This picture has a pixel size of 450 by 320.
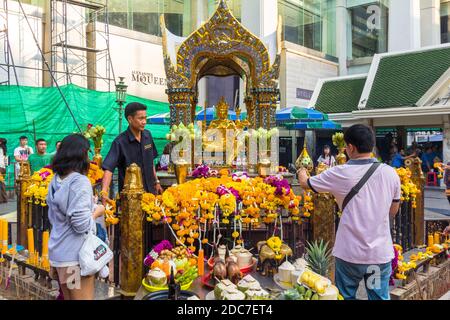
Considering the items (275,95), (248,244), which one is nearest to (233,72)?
(275,95)

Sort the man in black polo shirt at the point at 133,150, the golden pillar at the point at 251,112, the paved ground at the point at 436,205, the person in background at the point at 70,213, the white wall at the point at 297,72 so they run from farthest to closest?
the white wall at the point at 297,72 < the paved ground at the point at 436,205 < the golden pillar at the point at 251,112 < the man in black polo shirt at the point at 133,150 < the person in background at the point at 70,213

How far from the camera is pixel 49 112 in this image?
14.9m

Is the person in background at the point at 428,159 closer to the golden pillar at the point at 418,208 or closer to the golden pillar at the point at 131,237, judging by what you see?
the golden pillar at the point at 418,208

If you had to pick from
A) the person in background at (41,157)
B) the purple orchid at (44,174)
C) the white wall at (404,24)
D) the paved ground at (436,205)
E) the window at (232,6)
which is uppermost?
the window at (232,6)

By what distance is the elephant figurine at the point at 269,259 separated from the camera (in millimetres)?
4641

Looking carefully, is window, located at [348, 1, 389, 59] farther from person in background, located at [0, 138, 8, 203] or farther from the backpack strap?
the backpack strap

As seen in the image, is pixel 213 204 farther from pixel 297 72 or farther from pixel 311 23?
pixel 311 23

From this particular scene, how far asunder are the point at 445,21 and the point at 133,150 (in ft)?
87.0

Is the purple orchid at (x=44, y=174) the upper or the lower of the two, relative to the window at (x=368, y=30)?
lower

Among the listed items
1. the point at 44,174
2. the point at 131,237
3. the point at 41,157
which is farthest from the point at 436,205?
the point at 41,157

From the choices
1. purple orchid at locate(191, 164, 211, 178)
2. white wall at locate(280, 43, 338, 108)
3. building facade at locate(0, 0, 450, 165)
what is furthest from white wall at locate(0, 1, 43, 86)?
purple orchid at locate(191, 164, 211, 178)

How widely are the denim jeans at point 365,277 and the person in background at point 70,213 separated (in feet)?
6.89

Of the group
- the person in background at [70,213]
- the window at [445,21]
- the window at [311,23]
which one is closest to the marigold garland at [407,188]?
the person in background at [70,213]
